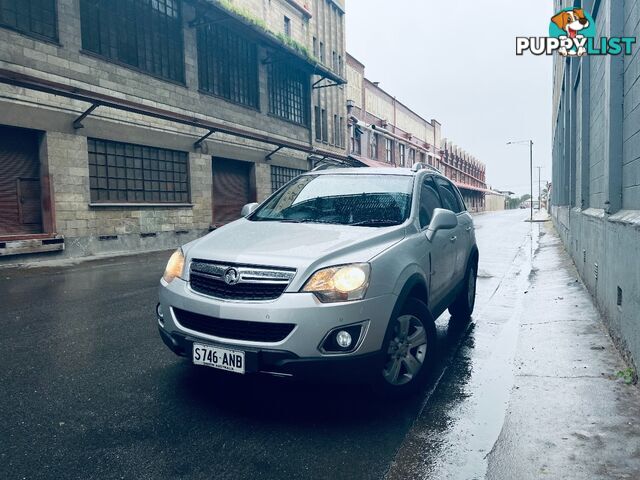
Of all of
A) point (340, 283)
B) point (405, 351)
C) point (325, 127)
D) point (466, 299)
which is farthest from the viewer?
point (325, 127)

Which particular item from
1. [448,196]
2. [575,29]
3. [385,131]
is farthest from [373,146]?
[448,196]

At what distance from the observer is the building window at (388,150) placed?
45.5 metres

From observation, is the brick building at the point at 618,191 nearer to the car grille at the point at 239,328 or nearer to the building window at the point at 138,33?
the car grille at the point at 239,328

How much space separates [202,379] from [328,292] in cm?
149

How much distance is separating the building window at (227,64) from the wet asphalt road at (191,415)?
17062mm

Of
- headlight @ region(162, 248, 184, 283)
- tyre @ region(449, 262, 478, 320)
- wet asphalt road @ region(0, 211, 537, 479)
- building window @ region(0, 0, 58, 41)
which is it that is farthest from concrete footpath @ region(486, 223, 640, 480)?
building window @ region(0, 0, 58, 41)

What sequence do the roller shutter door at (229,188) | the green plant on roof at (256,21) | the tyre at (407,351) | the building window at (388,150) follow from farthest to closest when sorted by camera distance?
the building window at (388,150) → the roller shutter door at (229,188) → the green plant on roof at (256,21) → the tyre at (407,351)

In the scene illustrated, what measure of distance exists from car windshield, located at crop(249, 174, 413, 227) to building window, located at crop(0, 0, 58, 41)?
11957mm

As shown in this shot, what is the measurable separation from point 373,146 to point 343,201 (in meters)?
38.7

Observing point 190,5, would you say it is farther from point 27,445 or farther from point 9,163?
point 27,445

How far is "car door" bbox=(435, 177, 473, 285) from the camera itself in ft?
17.5

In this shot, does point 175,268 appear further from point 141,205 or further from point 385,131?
point 385,131

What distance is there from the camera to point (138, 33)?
1703cm

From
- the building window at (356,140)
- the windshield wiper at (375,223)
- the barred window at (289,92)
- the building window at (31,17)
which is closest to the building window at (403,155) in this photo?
the building window at (356,140)
